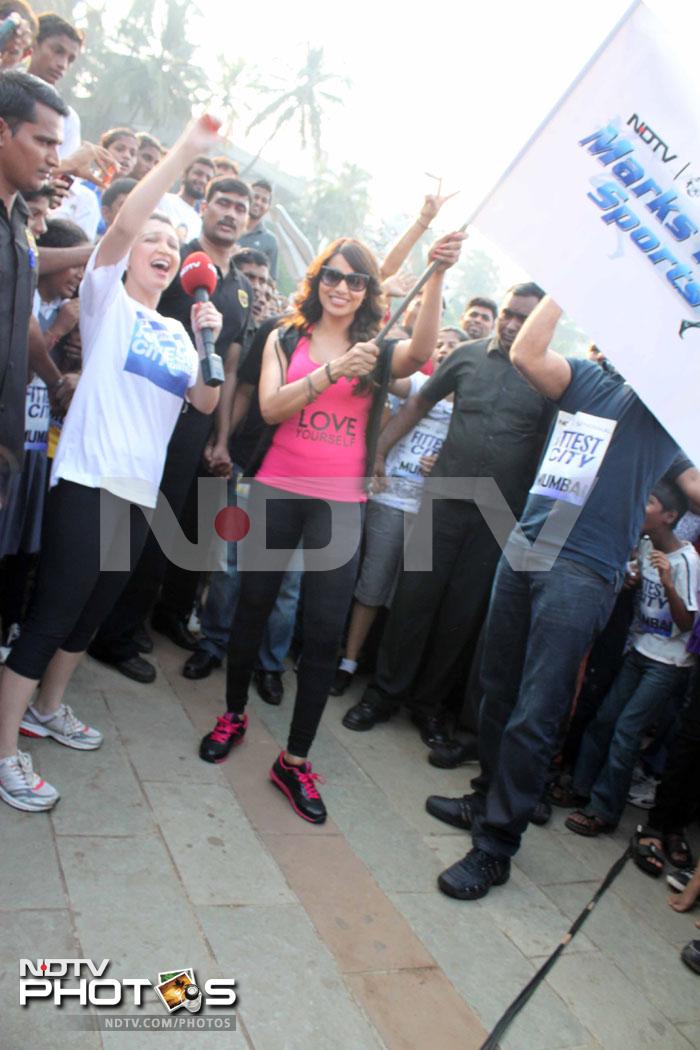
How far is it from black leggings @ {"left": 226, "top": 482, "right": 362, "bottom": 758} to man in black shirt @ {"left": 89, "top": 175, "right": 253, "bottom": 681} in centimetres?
76

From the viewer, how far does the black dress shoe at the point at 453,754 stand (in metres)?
4.32

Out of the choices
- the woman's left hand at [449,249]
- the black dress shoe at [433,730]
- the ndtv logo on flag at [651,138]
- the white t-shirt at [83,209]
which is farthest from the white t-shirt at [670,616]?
the white t-shirt at [83,209]

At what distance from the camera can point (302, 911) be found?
2.79 meters

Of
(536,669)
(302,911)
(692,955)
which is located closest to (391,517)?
(536,669)

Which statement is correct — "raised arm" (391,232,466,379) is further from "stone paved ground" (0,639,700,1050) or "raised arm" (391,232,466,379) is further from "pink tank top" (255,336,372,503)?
"stone paved ground" (0,639,700,1050)

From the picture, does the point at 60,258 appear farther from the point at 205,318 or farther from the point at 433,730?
the point at 433,730

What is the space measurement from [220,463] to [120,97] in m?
46.5

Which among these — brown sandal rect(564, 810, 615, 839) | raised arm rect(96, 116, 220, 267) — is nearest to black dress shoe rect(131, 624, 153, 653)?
raised arm rect(96, 116, 220, 267)

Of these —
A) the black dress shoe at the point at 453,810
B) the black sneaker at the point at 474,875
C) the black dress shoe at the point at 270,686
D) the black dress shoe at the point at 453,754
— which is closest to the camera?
the black sneaker at the point at 474,875

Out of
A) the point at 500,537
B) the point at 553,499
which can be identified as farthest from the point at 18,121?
the point at 500,537

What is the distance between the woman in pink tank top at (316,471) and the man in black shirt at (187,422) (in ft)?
2.50

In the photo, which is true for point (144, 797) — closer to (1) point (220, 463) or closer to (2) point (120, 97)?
(1) point (220, 463)

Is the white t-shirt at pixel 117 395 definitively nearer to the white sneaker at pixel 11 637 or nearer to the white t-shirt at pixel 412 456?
the white sneaker at pixel 11 637

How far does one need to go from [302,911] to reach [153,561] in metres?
2.02
